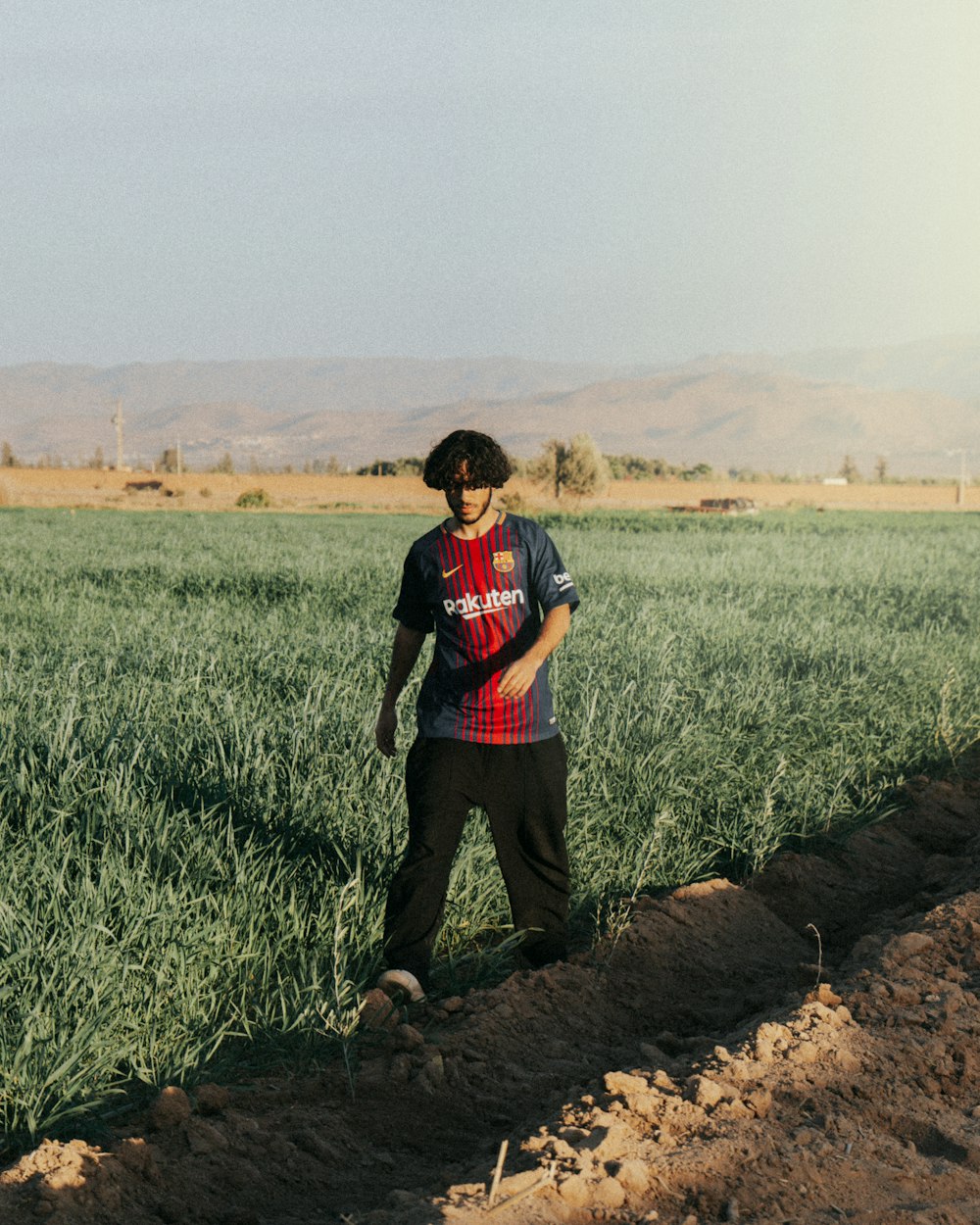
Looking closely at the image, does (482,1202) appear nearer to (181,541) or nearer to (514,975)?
(514,975)

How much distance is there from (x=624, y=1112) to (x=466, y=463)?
203 cm

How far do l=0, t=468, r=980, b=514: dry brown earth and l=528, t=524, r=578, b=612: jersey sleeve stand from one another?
5571 cm

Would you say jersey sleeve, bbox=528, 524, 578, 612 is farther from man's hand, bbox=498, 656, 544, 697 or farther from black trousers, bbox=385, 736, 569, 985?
black trousers, bbox=385, 736, 569, 985

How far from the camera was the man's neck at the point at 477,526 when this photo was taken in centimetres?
434

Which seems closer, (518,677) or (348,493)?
(518,677)

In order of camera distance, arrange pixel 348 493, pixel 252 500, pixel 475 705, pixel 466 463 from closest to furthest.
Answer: pixel 466 463 → pixel 475 705 → pixel 252 500 → pixel 348 493

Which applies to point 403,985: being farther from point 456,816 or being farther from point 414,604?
point 414,604

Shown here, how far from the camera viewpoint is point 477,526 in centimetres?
435

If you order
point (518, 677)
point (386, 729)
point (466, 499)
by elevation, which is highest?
point (466, 499)

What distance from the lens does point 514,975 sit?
4.43 meters

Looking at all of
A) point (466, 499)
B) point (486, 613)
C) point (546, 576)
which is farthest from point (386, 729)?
point (466, 499)

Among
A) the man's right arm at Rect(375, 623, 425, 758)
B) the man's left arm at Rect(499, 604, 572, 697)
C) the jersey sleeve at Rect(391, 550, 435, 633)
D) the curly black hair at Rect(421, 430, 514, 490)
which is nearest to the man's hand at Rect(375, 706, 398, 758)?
the man's right arm at Rect(375, 623, 425, 758)

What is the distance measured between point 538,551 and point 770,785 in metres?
2.32

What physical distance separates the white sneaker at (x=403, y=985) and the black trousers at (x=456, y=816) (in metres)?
0.08
